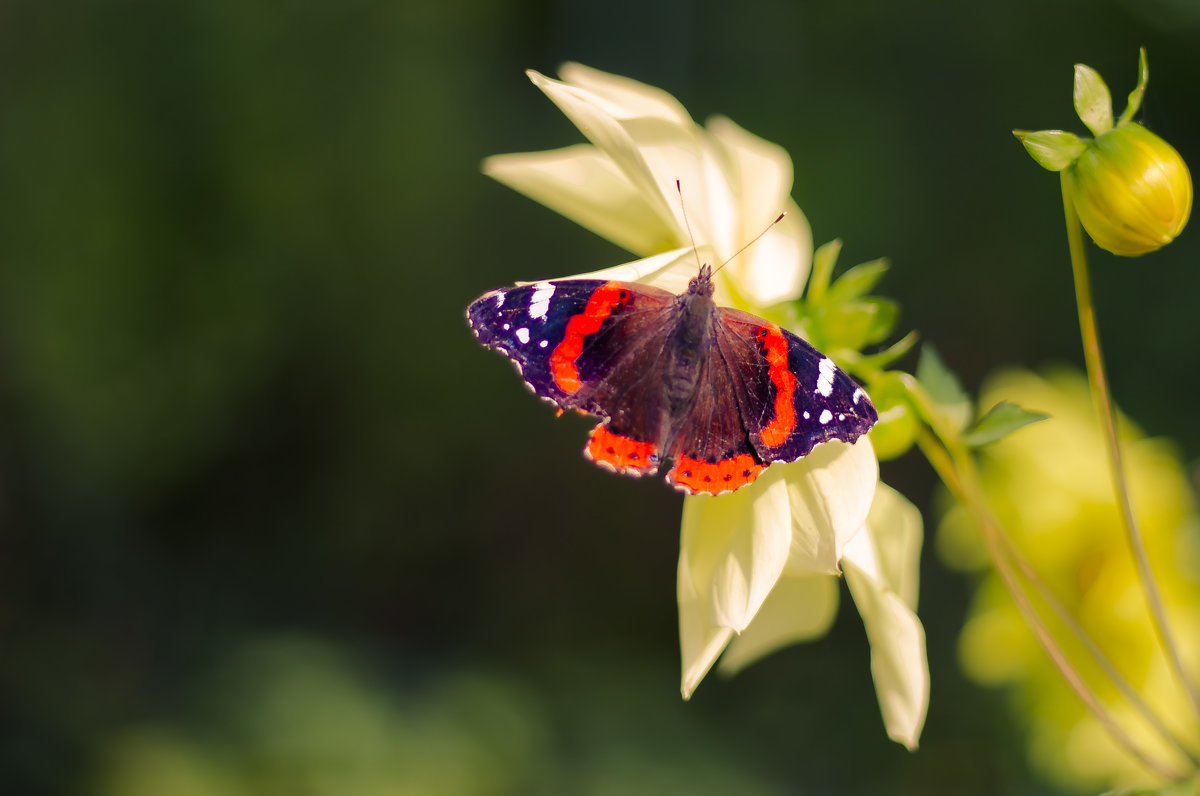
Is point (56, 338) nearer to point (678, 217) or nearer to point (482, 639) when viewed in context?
point (482, 639)

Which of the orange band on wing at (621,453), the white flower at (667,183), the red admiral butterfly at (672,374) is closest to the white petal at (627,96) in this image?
the white flower at (667,183)

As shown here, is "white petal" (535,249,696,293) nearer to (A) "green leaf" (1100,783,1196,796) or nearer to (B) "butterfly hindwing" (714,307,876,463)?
(B) "butterfly hindwing" (714,307,876,463)

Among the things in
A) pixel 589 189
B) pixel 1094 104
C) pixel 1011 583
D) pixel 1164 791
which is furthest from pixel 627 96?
pixel 1164 791

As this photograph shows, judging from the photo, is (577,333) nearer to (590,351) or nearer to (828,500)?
(590,351)

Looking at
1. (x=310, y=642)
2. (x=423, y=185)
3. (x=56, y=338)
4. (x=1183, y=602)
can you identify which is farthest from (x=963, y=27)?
(x=56, y=338)

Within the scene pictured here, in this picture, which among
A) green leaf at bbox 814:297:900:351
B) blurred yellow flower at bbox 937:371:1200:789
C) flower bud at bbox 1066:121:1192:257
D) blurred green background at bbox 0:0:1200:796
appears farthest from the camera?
blurred green background at bbox 0:0:1200:796

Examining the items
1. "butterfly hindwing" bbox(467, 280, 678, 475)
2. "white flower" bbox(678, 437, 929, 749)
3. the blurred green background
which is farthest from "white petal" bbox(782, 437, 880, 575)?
the blurred green background

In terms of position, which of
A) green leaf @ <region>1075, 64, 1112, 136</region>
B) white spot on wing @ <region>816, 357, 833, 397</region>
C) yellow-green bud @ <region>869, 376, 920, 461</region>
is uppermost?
green leaf @ <region>1075, 64, 1112, 136</region>
